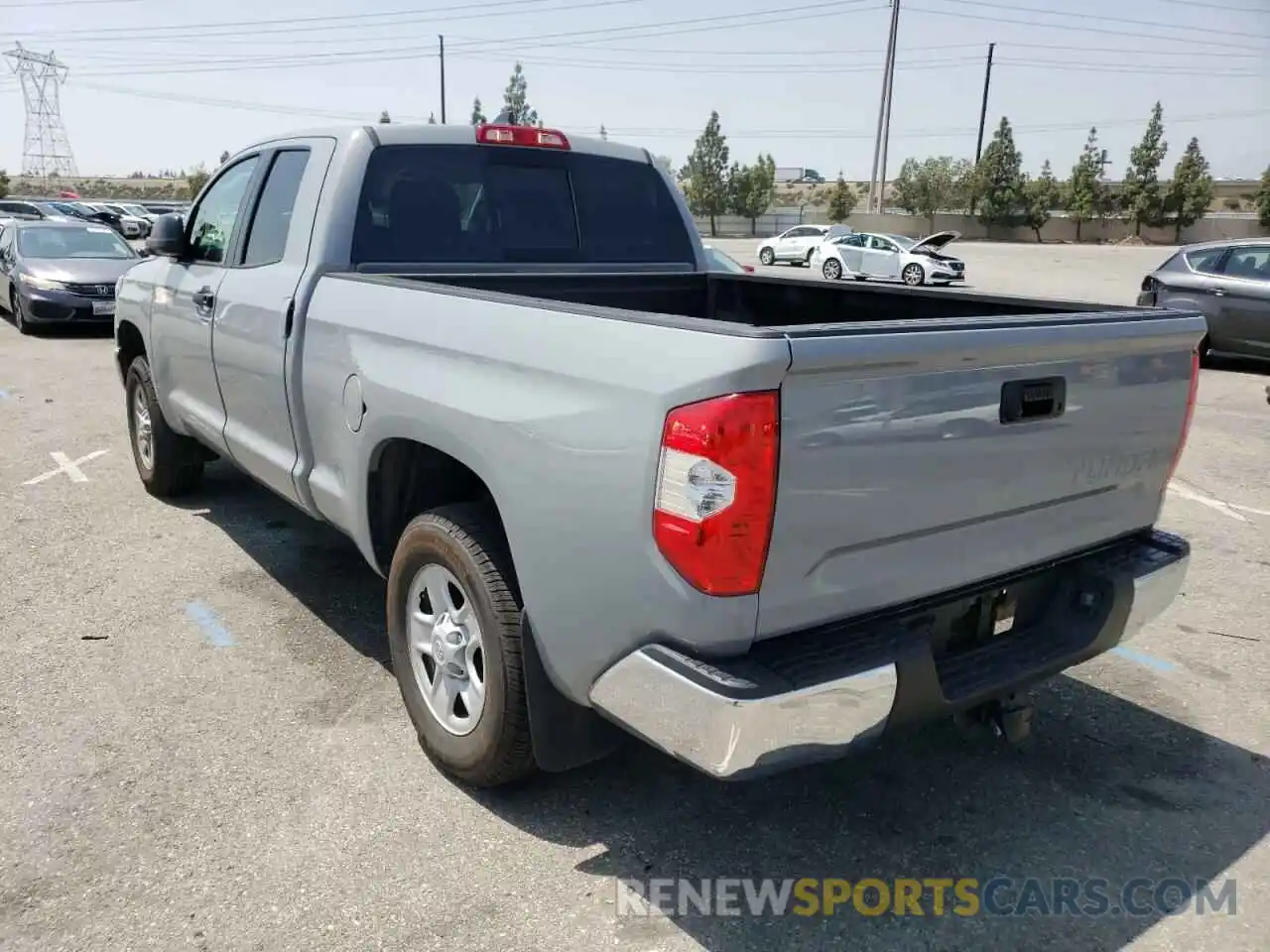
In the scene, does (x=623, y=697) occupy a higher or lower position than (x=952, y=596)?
lower

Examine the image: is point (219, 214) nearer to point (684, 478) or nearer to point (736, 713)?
point (684, 478)

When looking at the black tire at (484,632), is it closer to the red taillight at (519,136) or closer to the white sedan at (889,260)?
the red taillight at (519,136)

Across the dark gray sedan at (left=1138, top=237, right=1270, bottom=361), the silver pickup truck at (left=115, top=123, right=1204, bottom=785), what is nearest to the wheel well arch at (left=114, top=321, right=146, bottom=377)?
the silver pickup truck at (left=115, top=123, right=1204, bottom=785)

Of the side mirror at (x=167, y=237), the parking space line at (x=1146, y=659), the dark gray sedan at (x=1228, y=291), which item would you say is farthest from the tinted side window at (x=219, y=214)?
the dark gray sedan at (x=1228, y=291)

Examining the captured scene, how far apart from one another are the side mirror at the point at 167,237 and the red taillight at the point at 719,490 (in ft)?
12.2

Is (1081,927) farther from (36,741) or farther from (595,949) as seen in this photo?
(36,741)

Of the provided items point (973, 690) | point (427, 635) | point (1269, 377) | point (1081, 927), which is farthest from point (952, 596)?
point (1269, 377)

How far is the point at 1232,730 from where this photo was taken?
12.1 ft

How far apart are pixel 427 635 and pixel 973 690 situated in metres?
1.67

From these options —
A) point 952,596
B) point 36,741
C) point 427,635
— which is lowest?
point 36,741

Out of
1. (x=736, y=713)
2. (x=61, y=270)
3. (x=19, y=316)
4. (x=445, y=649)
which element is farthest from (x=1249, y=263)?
(x=19, y=316)

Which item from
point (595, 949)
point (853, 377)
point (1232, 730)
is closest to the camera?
point (853, 377)

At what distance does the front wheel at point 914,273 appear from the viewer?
28859 mm

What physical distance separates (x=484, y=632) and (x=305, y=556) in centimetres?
280
